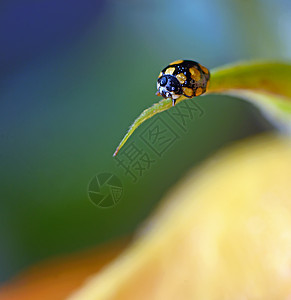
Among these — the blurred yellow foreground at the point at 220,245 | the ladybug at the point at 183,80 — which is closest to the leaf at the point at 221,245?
the blurred yellow foreground at the point at 220,245

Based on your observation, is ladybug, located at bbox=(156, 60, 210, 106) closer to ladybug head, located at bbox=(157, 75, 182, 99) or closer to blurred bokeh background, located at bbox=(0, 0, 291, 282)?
ladybug head, located at bbox=(157, 75, 182, 99)

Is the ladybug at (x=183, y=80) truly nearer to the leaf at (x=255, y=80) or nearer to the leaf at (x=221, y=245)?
the leaf at (x=255, y=80)

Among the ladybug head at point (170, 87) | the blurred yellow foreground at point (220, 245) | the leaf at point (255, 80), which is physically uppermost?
the leaf at point (255, 80)

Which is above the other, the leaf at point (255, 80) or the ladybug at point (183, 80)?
the leaf at point (255, 80)

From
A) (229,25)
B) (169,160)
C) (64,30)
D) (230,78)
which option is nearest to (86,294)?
(230,78)

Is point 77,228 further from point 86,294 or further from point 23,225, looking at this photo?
point 86,294

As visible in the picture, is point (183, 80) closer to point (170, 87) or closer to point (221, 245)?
point (170, 87)

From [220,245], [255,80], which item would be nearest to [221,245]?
[220,245]
